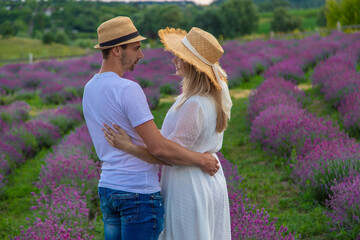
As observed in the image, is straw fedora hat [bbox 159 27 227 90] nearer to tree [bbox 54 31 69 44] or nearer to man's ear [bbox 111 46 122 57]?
man's ear [bbox 111 46 122 57]

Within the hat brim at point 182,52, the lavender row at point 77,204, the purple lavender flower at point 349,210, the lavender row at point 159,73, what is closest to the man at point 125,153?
the hat brim at point 182,52

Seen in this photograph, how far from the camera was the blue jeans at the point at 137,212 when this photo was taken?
208 cm

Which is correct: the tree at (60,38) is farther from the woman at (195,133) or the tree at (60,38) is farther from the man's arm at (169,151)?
the man's arm at (169,151)

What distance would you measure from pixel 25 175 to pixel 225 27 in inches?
2457

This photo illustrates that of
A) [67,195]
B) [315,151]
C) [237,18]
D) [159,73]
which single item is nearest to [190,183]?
[67,195]

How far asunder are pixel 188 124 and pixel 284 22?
76.7 m

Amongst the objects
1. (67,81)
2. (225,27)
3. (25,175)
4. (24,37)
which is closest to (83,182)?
(25,175)

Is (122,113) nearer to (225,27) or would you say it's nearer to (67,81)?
(67,81)

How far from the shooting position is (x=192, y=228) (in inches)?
87.9

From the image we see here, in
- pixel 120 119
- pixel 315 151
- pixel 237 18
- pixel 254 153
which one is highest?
pixel 120 119

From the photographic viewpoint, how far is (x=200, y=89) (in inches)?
88.6

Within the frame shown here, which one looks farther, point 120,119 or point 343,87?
point 343,87

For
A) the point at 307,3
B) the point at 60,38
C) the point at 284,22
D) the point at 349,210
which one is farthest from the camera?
the point at 307,3

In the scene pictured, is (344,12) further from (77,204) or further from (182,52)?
(182,52)
